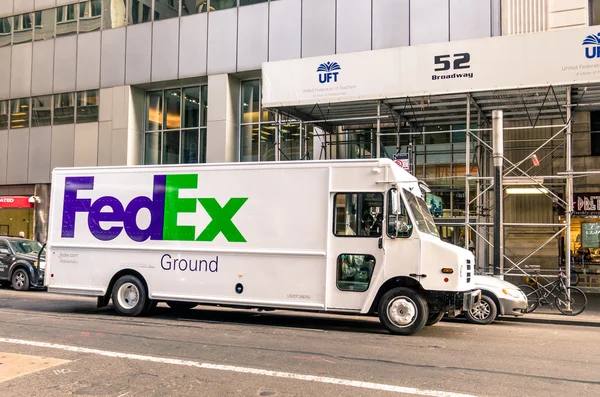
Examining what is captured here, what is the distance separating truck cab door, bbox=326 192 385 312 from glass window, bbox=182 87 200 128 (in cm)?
1506

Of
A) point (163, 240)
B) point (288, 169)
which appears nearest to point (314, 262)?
point (288, 169)

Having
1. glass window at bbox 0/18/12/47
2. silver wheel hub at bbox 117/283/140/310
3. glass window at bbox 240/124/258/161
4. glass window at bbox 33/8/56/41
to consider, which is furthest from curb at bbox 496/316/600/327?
glass window at bbox 0/18/12/47

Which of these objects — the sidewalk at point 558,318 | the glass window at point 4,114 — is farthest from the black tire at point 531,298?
the glass window at point 4,114

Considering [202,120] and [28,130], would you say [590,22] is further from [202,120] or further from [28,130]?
[28,130]

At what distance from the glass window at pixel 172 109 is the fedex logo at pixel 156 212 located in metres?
12.8

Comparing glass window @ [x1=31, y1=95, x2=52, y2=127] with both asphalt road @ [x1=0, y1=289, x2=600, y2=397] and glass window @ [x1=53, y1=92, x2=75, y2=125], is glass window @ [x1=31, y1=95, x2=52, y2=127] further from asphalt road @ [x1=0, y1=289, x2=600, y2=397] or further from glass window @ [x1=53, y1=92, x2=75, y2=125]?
asphalt road @ [x1=0, y1=289, x2=600, y2=397]

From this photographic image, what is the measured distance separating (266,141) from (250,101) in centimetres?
188

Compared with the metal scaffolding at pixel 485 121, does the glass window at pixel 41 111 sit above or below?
above

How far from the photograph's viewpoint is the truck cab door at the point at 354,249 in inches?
378

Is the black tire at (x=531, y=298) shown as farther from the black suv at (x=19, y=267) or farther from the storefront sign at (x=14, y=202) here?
the storefront sign at (x=14, y=202)

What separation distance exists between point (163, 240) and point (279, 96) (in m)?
6.49

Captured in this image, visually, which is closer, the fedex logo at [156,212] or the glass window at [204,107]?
the fedex logo at [156,212]

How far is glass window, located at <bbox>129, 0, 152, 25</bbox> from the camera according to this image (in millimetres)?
24016

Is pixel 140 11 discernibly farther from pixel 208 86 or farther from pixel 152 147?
pixel 152 147
